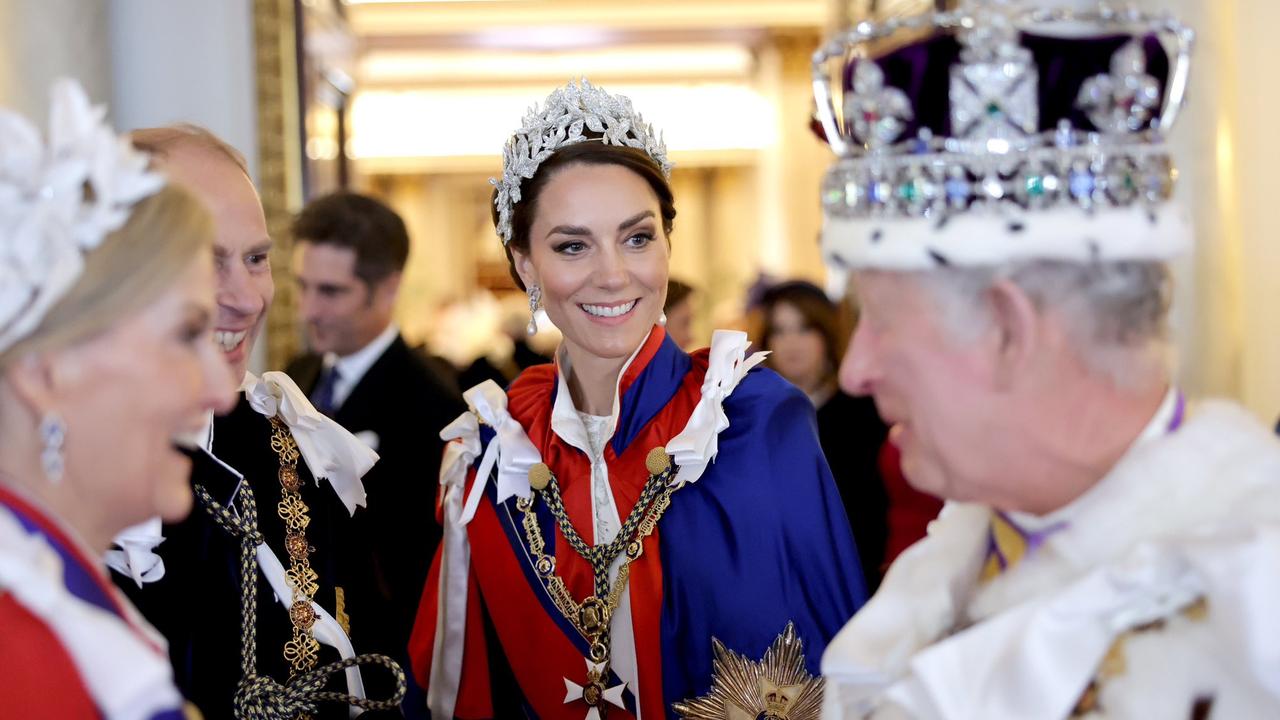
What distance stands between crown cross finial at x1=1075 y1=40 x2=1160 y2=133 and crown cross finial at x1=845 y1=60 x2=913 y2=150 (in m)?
0.21

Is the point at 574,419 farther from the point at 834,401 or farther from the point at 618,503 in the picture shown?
the point at 834,401

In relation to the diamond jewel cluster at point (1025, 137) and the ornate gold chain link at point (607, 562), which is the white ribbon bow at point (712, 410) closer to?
the ornate gold chain link at point (607, 562)

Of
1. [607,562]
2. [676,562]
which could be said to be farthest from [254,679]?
[676,562]

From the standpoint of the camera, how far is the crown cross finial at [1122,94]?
1.46m

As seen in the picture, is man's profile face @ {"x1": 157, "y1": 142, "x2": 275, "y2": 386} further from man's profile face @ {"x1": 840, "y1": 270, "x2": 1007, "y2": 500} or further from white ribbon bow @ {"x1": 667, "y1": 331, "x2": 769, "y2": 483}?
man's profile face @ {"x1": 840, "y1": 270, "x2": 1007, "y2": 500}

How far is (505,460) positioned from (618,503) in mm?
271

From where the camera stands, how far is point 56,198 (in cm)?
134

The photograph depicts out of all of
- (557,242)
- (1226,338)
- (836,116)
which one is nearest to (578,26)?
(1226,338)

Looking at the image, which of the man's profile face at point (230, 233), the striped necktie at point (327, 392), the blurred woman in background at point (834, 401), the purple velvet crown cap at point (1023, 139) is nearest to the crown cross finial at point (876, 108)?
the purple velvet crown cap at point (1023, 139)

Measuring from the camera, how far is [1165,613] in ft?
4.49

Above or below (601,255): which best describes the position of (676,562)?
below

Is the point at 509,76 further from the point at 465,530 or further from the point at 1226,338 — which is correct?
the point at 465,530

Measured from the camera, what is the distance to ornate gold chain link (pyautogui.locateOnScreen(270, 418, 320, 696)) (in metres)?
2.21

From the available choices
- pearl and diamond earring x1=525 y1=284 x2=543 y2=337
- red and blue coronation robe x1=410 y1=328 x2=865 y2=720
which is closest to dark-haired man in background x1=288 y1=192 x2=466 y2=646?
pearl and diamond earring x1=525 y1=284 x2=543 y2=337
